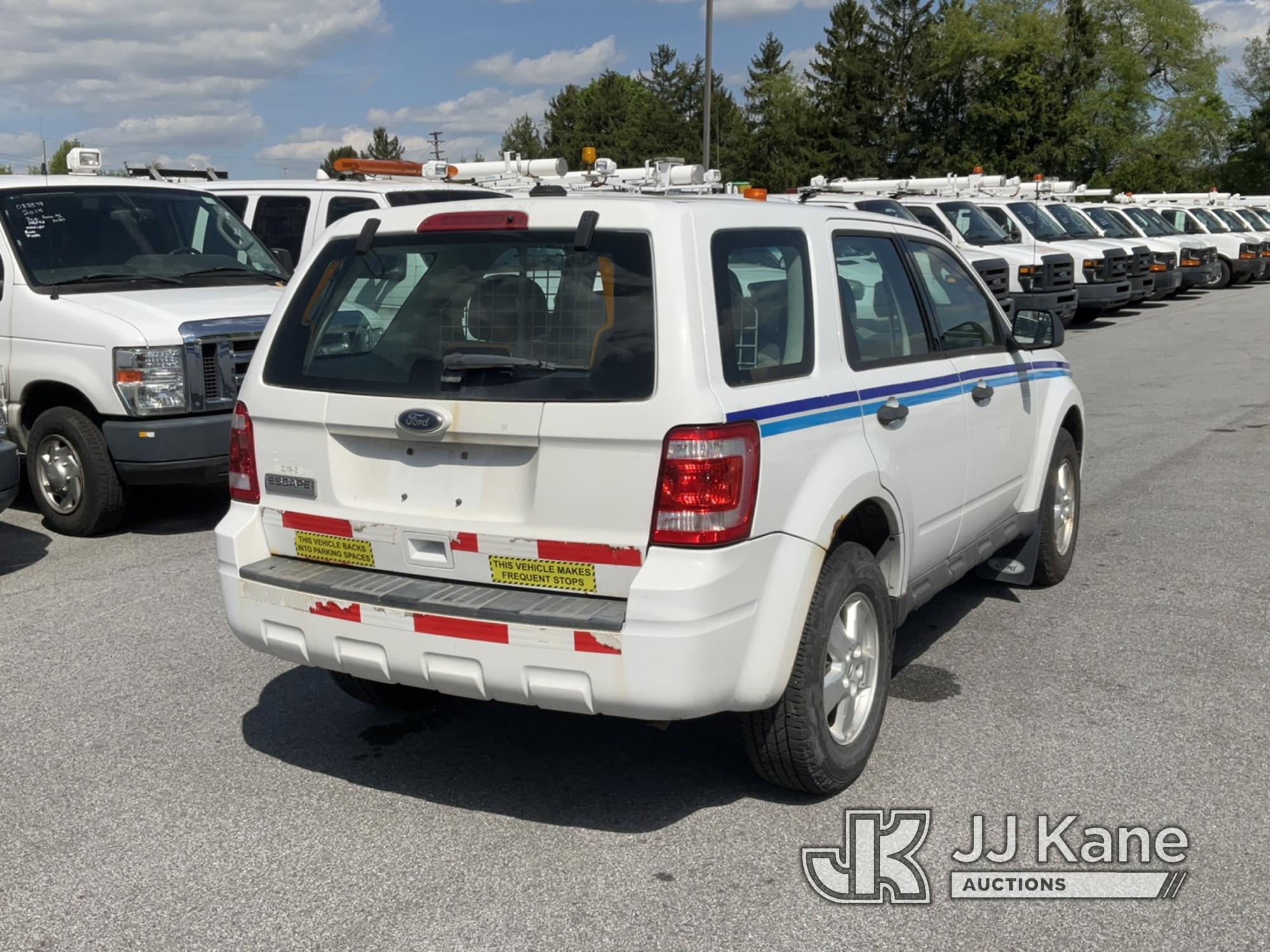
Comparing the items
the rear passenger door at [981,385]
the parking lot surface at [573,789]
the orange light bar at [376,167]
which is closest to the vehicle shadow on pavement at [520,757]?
the parking lot surface at [573,789]

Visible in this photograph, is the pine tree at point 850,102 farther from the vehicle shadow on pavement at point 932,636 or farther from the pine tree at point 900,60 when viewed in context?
the vehicle shadow on pavement at point 932,636

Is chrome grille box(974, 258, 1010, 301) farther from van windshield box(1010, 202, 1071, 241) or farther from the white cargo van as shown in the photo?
the white cargo van

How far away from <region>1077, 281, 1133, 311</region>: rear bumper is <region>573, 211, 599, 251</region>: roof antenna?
19.3 m

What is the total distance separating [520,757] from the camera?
15.4 feet

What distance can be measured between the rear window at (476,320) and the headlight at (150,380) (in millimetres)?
3608

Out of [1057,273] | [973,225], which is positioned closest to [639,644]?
[1057,273]

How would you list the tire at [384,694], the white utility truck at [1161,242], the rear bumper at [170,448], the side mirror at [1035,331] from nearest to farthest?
the tire at [384,694] < the side mirror at [1035,331] < the rear bumper at [170,448] < the white utility truck at [1161,242]

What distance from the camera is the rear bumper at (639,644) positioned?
Answer: 3.69m

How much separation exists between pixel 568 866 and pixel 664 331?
153cm

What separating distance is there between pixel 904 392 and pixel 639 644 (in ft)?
5.17

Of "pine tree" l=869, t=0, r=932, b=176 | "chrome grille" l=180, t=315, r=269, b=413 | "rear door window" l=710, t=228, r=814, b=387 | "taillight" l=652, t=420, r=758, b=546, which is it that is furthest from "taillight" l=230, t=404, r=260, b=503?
"pine tree" l=869, t=0, r=932, b=176

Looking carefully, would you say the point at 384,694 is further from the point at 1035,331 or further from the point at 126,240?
the point at 126,240

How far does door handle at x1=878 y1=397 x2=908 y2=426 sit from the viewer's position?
4504 mm

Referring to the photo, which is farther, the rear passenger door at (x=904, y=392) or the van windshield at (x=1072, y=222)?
the van windshield at (x=1072, y=222)
